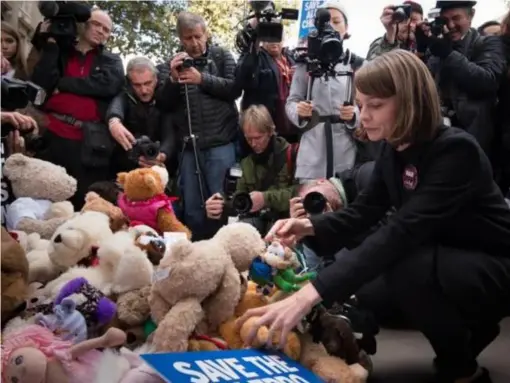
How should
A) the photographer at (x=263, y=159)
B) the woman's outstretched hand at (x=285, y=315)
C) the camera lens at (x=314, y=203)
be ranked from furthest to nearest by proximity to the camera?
the photographer at (x=263, y=159) → the camera lens at (x=314, y=203) → the woman's outstretched hand at (x=285, y=315)

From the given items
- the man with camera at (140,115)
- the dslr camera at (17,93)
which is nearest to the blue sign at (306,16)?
the man with camera at (140,115)

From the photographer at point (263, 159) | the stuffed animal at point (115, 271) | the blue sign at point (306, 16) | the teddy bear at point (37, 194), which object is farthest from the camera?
the blue sign at point (306, 16)

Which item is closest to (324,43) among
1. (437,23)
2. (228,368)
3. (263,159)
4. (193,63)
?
(437,23)

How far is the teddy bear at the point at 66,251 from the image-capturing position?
67.1 inches

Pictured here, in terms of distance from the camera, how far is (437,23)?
7.25ft

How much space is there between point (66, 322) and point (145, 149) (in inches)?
48.1

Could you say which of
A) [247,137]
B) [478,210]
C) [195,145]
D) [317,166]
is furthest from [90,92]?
[478,210]

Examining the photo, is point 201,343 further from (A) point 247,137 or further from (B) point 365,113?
(A) point 247,137

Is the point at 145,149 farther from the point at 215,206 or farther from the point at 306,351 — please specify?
the point at 306,351

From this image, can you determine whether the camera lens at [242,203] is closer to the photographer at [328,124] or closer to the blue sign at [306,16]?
the photographer at [328,124]

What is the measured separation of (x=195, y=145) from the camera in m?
2.66

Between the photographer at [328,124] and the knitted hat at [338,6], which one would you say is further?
the knitted hat at [338,6]

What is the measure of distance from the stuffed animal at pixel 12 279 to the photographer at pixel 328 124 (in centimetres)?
115

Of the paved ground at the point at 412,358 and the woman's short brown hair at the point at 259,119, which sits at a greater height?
the woman's short brown hair at the point at 259,119
